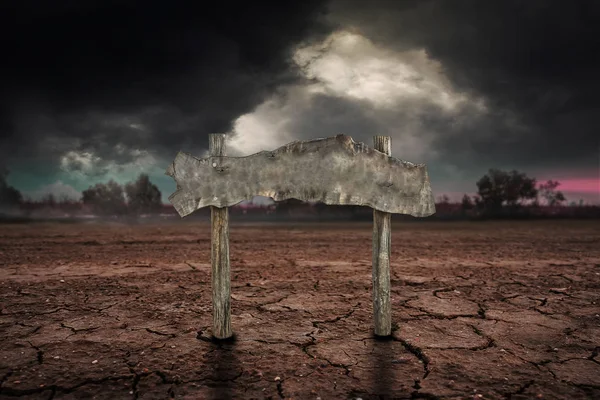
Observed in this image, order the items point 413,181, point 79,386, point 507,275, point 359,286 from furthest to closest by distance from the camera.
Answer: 1. point 507,275
2. point 359,286
3. point 413,181
4. point 79,386

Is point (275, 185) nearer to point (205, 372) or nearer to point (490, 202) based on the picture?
point (205, 372)

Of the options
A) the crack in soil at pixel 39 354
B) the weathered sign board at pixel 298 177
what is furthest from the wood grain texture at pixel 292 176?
the crack in soil at pixel 39 354

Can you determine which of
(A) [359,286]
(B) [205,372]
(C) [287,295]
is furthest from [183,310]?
(A) [359,286]

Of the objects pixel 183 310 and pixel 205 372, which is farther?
pixel 183 310

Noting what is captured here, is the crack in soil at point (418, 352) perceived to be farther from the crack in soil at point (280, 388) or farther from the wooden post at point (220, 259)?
the wooden post at point (220, 259)

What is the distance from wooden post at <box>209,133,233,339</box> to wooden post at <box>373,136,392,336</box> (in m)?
1.42

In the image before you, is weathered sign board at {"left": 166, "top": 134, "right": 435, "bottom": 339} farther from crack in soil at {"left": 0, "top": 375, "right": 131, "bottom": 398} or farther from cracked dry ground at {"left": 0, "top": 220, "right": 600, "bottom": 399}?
crack in soil at {"left": 0, "top": 375, "right": 131, "bottom": 398}

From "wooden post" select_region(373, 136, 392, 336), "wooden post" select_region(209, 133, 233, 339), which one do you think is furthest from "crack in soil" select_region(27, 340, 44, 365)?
"wooden post" select_region(373, 136, 392, 336)

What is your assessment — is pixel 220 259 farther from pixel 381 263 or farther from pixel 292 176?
pixel 381 263

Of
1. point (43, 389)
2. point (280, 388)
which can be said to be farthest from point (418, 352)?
point (43, 389)

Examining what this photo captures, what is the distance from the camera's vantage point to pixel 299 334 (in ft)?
11.6

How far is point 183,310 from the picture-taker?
4.33 metres

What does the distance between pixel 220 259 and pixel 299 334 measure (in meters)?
1.09

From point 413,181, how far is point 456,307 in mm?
2112
